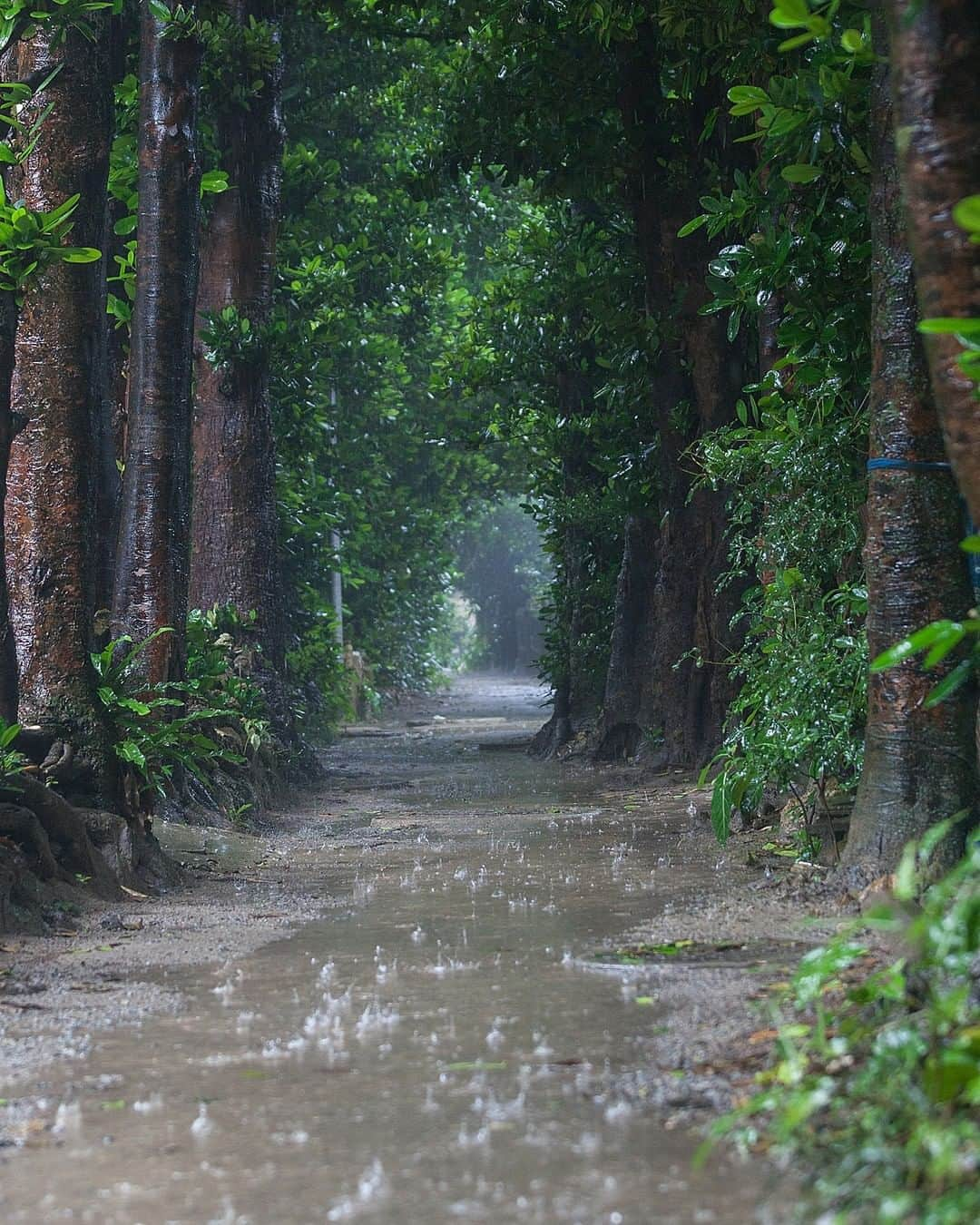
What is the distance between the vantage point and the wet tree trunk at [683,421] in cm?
1090

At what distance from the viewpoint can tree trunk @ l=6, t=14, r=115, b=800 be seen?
6.71m

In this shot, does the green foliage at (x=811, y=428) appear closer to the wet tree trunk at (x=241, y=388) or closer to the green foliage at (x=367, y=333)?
the wet tree trunk at (x=241, y=388)

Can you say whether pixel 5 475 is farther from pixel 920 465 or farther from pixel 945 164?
pixel 945 164

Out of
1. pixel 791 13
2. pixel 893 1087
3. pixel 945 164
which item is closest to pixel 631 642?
pixel 791 13

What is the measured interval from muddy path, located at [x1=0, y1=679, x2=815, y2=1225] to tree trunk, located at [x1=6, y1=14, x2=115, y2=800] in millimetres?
1174

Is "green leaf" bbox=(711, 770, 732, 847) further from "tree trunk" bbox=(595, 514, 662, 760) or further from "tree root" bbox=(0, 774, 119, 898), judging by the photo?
"tree trunk" bbox=(595, 514, 662, 760)

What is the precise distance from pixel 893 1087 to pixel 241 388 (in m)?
11.1

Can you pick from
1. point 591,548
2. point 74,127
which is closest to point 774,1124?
point 74,127

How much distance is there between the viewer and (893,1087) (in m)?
2.52

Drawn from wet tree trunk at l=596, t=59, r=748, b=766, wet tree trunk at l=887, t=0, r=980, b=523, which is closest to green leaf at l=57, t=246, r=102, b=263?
wet tree trunk at l=887, t=0, r=980, b=523

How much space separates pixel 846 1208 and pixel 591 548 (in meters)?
14.6

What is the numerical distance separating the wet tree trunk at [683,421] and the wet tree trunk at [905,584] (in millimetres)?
5022

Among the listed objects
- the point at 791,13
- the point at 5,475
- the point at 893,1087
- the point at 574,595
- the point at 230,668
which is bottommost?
the point at 893,1087

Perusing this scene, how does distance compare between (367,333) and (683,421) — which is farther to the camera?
(367,333)
